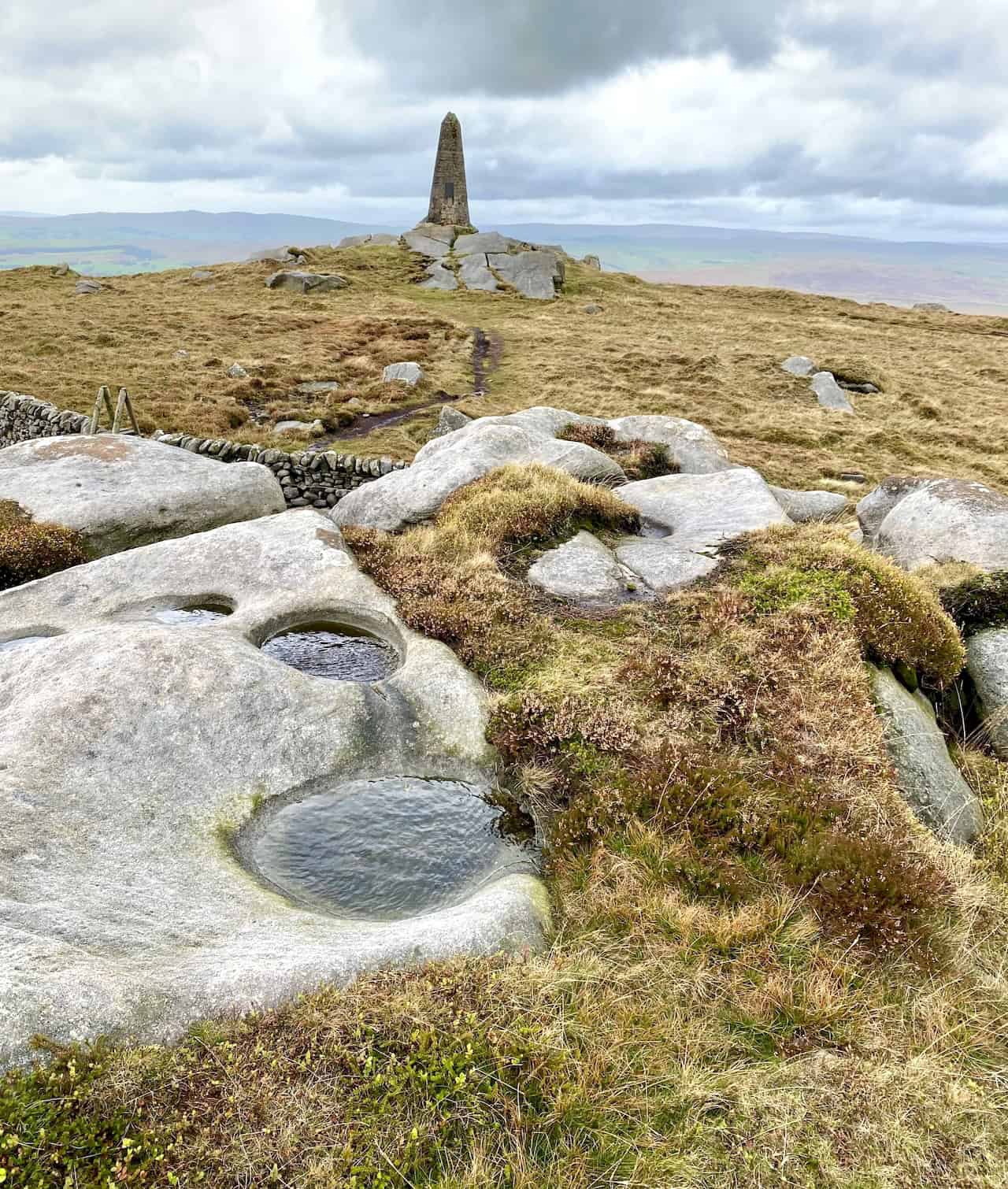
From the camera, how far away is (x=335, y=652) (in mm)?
13188

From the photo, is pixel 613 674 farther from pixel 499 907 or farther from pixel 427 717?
pixel 499 907

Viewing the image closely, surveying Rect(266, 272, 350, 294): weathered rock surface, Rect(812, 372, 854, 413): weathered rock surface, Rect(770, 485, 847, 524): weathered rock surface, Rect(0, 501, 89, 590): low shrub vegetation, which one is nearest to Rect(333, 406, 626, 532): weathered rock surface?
Rect(770, 485, 847, 524): weathered rock surface

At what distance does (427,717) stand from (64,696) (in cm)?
500

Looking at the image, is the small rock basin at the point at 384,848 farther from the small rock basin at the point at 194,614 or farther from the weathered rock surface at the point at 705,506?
the weathered rock surface at the point at 705,506

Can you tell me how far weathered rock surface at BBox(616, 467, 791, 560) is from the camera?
16.9 metres

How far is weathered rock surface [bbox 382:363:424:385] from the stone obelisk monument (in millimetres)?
66168

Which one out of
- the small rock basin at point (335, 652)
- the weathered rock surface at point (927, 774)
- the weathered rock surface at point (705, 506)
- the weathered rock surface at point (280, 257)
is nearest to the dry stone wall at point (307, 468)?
the weathered rock surface at point (705, 506)

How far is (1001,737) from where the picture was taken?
1218 centimetres

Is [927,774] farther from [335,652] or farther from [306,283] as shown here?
[306,283]

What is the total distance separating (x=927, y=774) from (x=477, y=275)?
78.8 metres

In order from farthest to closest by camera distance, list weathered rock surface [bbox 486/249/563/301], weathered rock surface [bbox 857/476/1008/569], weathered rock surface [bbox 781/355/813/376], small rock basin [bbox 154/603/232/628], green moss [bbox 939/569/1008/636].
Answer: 1. weathered rock surface [bbox 486/249/563/301]
2. weathered rock surface [bbox 781/355/813/376]
3. weathered rock surface [bbox 857/476/1008/569]
4. green moss [bbox 939/569/1008/636]
5. small rock basin [bbox 154/603/232/628]

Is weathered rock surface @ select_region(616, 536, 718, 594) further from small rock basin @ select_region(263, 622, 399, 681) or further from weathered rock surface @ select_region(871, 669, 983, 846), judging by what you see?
small rock basin @ select_region(263, 622, 399, 681)

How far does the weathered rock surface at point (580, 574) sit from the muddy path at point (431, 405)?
52.3 feet

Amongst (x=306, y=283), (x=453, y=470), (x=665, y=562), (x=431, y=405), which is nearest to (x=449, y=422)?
(x=431, y=405)
